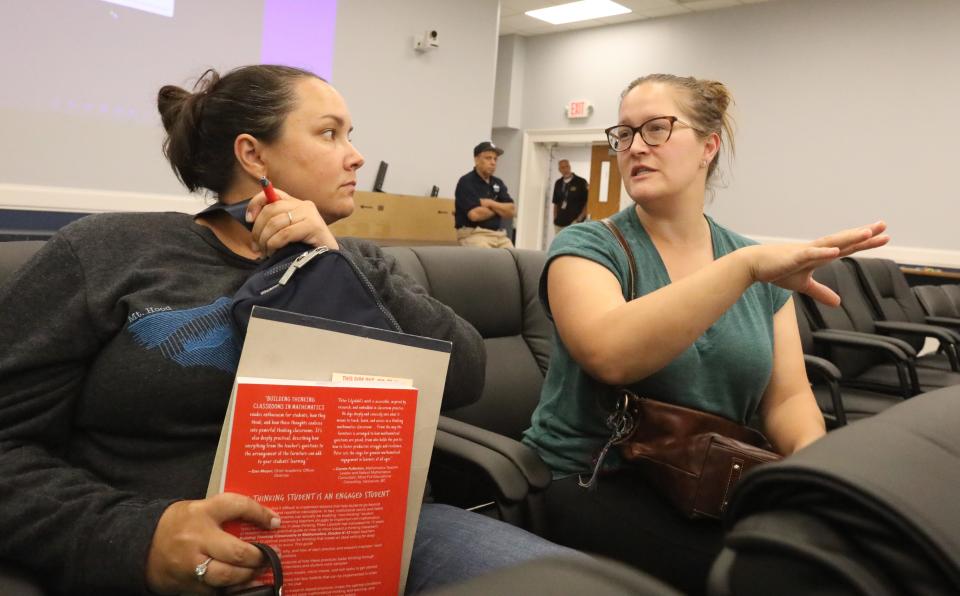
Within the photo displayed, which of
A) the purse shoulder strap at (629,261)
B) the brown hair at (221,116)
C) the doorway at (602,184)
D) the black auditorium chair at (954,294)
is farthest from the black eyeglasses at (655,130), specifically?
the doorway at (602,184)

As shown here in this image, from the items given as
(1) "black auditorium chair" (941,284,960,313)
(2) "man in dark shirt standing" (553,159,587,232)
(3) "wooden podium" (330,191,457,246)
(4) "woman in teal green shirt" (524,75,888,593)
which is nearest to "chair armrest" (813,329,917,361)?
(4) "woman in teal green shirt" (524,75,888,593)

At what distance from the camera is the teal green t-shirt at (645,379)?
48.1 inches

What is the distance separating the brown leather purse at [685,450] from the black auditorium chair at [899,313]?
7.53ft

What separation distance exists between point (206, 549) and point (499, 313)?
3.68ft

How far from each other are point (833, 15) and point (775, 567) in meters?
7.32

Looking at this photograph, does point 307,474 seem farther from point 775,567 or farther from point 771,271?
point 771,271

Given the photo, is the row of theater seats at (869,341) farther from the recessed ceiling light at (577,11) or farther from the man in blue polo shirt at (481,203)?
the recessed ceiling light at (577,11)

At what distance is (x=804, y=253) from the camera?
38.5 inches

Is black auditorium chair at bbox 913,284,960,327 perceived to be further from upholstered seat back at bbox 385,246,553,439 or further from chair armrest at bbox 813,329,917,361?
upholstered seat back at bbox 385,246,553,439

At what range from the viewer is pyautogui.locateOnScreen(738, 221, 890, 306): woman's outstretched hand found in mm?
971

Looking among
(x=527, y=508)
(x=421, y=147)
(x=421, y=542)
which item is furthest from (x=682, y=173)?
(x=421, y=147)

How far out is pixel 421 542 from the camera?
101 cm

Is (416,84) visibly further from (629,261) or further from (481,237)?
(629,261)

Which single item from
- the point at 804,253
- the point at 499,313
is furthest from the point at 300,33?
the point at 804,253
